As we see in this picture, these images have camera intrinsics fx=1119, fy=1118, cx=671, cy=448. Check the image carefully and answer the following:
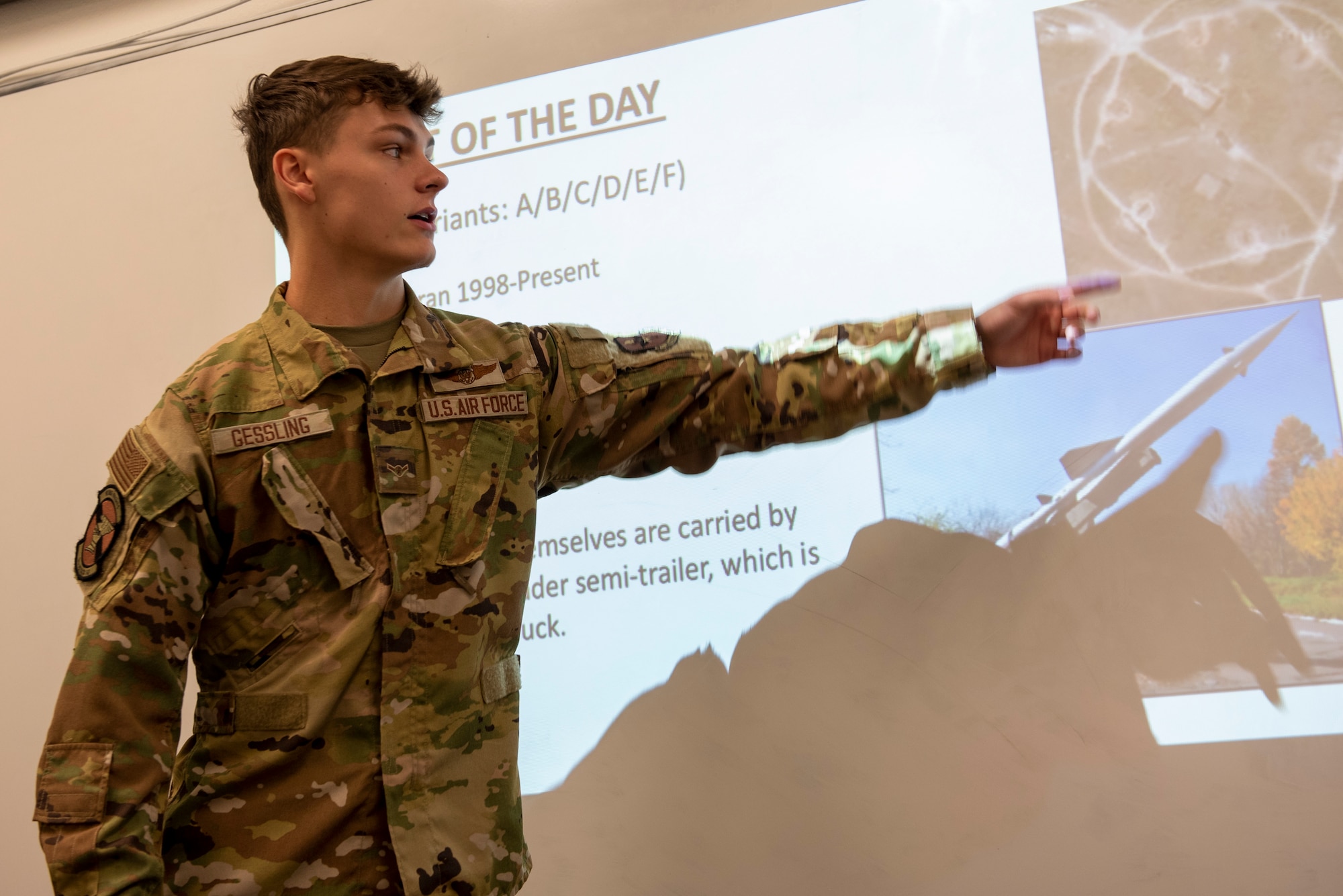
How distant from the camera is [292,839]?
4.15 ft

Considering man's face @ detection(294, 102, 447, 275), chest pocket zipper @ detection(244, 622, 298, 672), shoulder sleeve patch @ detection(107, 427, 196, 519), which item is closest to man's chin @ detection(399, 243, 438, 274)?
man's face @ detection(294, 102, 447, 275)

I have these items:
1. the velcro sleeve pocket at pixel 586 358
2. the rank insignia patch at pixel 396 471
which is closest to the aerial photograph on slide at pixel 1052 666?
the velcro sleeve pocket at pixel 586 358

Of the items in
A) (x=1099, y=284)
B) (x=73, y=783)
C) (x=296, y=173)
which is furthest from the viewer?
(x=296, y=173)

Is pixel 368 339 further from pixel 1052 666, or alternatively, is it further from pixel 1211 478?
pixel 1211 478

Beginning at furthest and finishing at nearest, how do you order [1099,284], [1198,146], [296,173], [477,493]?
[1198,146], [296,173], [477,493], [1099,284]

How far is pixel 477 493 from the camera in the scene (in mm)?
1396

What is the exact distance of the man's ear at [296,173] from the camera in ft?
4.88

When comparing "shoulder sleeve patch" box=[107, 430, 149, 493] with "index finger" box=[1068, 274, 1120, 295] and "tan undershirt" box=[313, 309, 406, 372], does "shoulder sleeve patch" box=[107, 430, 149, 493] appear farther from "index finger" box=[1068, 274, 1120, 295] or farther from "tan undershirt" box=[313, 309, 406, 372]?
"index finger" box=[1068, 274, 1120, 295]

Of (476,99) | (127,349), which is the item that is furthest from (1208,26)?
(127,349)

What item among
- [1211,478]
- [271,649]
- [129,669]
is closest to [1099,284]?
[1211,478]

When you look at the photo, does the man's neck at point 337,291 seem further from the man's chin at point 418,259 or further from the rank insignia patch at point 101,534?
the rank insignia patch at point 101,534

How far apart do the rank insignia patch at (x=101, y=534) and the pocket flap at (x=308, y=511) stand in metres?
0.16

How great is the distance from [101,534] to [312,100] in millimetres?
630

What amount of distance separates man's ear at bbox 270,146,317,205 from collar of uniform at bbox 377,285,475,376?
7.2 inches
